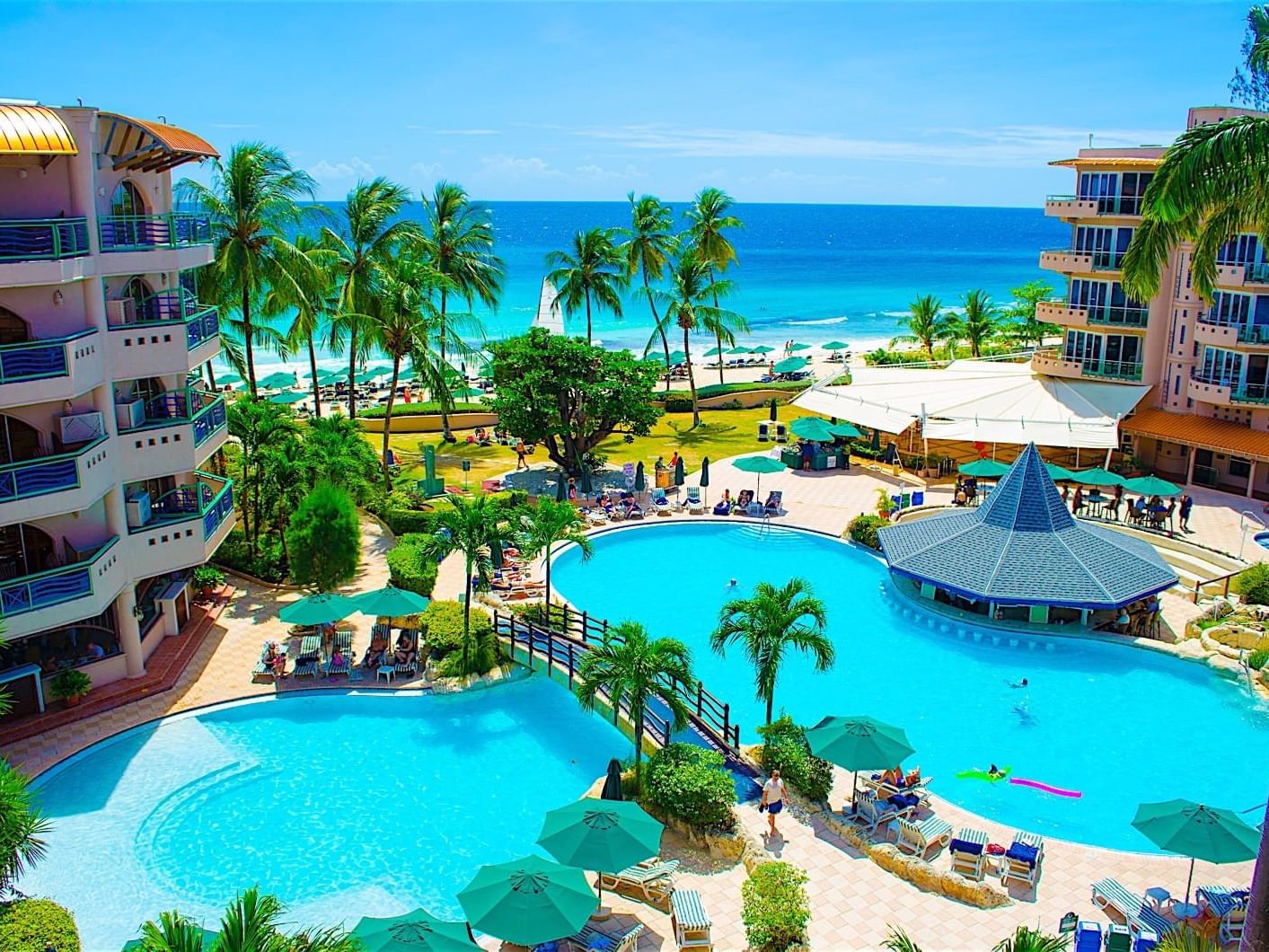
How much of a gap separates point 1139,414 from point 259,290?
32.9 meters

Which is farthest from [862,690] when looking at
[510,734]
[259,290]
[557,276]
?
[557,276]

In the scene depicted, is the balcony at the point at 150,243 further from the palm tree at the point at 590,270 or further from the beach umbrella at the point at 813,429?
the palm tree at the point at 590,270

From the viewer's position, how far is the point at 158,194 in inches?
1043

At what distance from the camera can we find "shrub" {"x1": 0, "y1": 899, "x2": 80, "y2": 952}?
1411 cm

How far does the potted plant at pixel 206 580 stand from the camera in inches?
1116

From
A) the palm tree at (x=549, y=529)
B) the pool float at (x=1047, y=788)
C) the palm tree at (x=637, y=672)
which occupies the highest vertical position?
the palm tree at (x=549, y=529)

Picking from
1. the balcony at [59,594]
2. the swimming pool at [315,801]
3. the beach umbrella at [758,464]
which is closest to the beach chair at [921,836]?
the swimming pool at [315,801]

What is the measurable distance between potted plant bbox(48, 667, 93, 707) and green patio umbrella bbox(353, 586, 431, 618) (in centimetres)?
588

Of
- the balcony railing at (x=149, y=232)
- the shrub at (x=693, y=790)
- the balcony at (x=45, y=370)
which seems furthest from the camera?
the balcony railing at (x=149, y=232)

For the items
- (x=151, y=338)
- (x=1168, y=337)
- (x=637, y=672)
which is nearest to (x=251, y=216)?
(x=151, y=338)

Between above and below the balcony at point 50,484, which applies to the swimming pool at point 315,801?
below

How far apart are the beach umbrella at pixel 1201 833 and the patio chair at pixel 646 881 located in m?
7.49

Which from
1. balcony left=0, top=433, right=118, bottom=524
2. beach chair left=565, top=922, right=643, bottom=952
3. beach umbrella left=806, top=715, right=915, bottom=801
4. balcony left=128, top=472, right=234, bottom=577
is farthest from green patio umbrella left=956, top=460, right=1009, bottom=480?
balcony left=0, top=433, right=118, bottom=524

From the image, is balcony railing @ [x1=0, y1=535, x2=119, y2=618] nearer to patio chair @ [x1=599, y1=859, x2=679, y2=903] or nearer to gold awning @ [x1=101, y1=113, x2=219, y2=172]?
gold awning @ [x1=101, y1=113, x2=219, y2=172]
